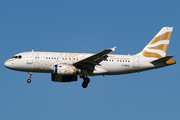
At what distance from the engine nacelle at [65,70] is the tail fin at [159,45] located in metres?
9.28

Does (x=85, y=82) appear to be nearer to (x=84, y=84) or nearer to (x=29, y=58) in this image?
(x=84, y=84)

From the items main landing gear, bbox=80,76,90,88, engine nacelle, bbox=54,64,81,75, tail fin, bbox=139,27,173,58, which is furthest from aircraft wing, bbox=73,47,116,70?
tail fin, bbox=139,27,173,58

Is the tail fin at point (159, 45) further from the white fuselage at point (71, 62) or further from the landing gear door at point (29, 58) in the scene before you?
the landing gear door at point (29, 58)

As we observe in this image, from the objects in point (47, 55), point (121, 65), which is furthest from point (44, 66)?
point (121, 65)

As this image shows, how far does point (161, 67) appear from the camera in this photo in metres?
39.3

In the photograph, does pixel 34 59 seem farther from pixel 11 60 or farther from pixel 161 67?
pixel 161 67

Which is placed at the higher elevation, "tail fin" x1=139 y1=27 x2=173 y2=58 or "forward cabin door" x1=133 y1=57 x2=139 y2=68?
"tail fin" x1=139 y1=27 x2=173 y2=58

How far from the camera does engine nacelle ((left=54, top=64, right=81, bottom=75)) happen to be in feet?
120

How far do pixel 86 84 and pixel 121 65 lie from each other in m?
4.83

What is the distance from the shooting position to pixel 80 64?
37312 millimetres

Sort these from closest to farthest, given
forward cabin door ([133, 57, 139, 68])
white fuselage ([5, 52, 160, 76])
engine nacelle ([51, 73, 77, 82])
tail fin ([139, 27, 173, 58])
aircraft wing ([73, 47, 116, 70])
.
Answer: aircraft wing ([73, 47, 116, 70]) < white fuselage ([5, 52, 160, 76]) < forward cabin door ([133, 57, 139, 68]) < engine nacelle ([51, 73, 77, 82]) < tail fin ([139, 27, 173, 58])

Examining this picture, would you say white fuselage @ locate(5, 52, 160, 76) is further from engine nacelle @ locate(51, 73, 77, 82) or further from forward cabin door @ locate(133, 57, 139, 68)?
engine nacelle @ locate(51, 73, 77, 82)

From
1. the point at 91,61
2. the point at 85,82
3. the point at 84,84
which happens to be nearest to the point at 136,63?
the point at 91,61

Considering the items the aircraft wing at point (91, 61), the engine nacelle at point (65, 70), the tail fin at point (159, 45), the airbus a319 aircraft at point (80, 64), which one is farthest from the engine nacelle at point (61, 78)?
the tail fin at point (159, 45)
